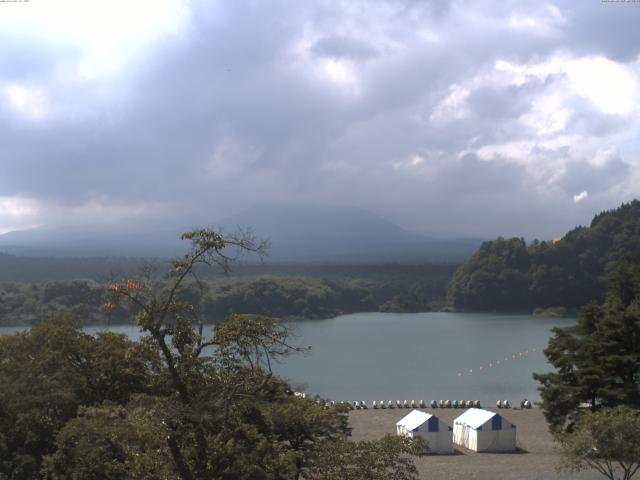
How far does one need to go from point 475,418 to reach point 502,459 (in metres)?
1.43

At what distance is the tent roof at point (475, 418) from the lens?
15.1 metres

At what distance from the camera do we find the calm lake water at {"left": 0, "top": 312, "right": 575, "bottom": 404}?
85.7 ft

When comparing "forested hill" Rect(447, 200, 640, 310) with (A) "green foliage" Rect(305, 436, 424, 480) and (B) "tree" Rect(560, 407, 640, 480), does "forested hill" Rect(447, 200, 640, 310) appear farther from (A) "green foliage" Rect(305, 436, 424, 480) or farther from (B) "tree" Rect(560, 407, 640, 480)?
(A) "green foliage" Rect(305, 436, 424, 480)

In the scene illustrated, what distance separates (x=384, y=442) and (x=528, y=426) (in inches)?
509

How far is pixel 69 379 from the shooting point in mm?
9680

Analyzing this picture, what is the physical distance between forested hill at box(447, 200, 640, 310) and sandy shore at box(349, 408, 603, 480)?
4811 centimetres

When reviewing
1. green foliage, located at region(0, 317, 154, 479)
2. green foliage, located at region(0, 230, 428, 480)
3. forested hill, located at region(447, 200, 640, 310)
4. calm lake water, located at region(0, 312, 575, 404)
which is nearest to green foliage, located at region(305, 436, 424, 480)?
green foliage, located at region(0, 230, 428, 480)

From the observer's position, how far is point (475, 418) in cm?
1546

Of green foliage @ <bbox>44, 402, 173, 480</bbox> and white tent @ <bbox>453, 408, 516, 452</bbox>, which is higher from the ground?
green foliage @ <bbox>44, 402, 173, 480</bbox>

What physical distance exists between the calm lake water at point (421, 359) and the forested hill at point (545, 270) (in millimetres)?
11028

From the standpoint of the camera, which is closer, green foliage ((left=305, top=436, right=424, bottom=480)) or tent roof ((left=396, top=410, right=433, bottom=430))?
green foliage ((left=305, top=436, right=424, bottom=480))

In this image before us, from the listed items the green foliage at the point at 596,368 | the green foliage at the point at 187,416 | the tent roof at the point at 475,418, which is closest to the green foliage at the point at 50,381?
the green foliage at the point at 187,416

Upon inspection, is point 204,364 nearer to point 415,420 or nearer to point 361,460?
point 361,460

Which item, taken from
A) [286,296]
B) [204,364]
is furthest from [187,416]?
[286,296]
